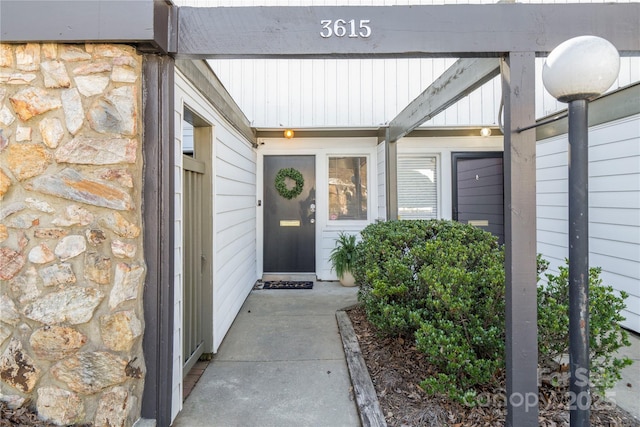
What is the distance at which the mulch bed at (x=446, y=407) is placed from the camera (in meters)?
1.84

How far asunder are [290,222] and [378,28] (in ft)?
12.2

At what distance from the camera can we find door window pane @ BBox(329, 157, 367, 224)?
17.3 feet

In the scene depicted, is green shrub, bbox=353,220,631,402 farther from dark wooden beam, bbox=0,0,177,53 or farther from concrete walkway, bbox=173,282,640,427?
dark wooden beam, bbox=0,0,177,53

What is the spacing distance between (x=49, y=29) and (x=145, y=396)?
1836 millimetres

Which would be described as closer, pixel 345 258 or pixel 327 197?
pixel 345 258

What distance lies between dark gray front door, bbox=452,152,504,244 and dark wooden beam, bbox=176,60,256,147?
10.4 feet

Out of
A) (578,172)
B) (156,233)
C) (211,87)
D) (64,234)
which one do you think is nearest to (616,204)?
(578,172)

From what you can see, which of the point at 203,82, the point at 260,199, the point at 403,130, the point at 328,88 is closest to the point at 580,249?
the point at 203,82

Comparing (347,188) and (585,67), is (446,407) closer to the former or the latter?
(585,67)

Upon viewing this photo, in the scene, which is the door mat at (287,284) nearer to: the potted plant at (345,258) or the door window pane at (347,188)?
the potted plant at (345,258)

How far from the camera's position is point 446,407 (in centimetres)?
196

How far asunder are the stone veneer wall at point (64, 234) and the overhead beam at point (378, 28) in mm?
456

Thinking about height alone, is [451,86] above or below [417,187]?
above

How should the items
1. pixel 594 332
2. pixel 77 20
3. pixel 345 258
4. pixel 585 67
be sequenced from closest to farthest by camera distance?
1. pixel 585 67
2. pixel 77 20
3. pixel 594 332
4. pixel 345 258
